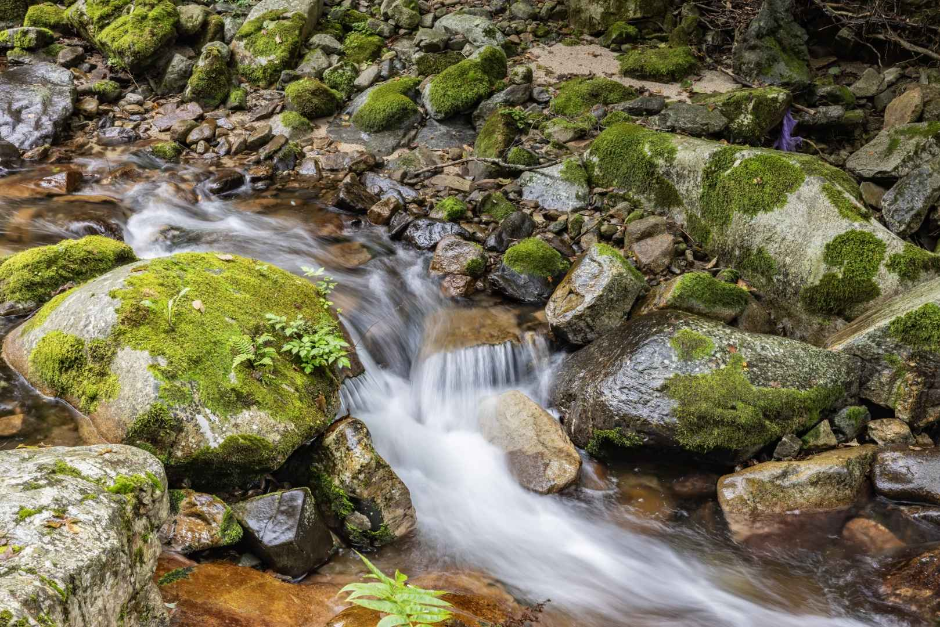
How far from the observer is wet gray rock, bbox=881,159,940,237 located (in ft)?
19.7

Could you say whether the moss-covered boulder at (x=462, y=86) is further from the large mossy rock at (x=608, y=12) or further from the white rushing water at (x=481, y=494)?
the white rushing water at (x=481, y=494)

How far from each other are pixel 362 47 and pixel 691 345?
370 inches

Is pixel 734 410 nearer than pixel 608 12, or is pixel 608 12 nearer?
pixel 734 410

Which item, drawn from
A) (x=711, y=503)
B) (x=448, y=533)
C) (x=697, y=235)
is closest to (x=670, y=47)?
(x=697, y=235)

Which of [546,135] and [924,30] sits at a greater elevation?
[924,30]

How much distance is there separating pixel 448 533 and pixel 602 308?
106 inches

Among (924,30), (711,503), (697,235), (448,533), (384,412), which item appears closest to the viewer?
(448,533)

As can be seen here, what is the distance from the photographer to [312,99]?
33.3ft

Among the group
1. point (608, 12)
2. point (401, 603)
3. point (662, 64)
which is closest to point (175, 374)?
point (401, 603)

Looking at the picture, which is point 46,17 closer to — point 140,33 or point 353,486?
point 140,33

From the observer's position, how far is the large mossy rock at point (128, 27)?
10.7 m

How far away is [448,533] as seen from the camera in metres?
4.45

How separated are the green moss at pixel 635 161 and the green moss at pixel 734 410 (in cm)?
296

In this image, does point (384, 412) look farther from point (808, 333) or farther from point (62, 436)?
point (808, 333)
